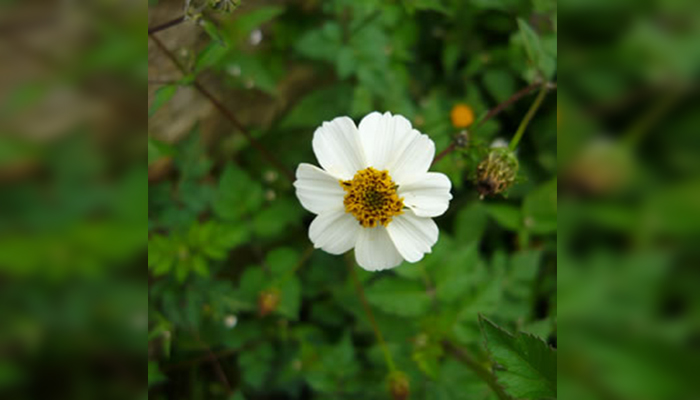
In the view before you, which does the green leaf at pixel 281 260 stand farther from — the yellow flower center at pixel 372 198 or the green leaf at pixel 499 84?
the green leaf at pixel 499 84

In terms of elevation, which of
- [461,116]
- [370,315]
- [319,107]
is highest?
[319,107]

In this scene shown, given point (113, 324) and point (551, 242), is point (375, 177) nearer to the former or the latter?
point (113, 324)

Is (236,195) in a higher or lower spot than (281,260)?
higher

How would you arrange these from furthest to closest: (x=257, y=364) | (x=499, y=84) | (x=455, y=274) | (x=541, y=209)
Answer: (x=499, y=84) < (x=541, y=209) < (x=257, y=364) < (x=455, y=274)

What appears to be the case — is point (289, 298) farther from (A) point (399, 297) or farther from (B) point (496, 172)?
(B) point (496, 172)

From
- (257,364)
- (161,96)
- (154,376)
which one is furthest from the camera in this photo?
(257,364)

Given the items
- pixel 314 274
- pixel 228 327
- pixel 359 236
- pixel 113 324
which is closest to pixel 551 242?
pixel 314 274

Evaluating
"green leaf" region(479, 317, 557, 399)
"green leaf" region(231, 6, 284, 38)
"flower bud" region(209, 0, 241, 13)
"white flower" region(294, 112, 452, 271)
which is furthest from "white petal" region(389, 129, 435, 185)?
"green leaf" region(231, 6, 284, 38)

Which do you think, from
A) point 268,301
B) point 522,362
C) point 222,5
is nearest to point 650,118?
point 522,362
